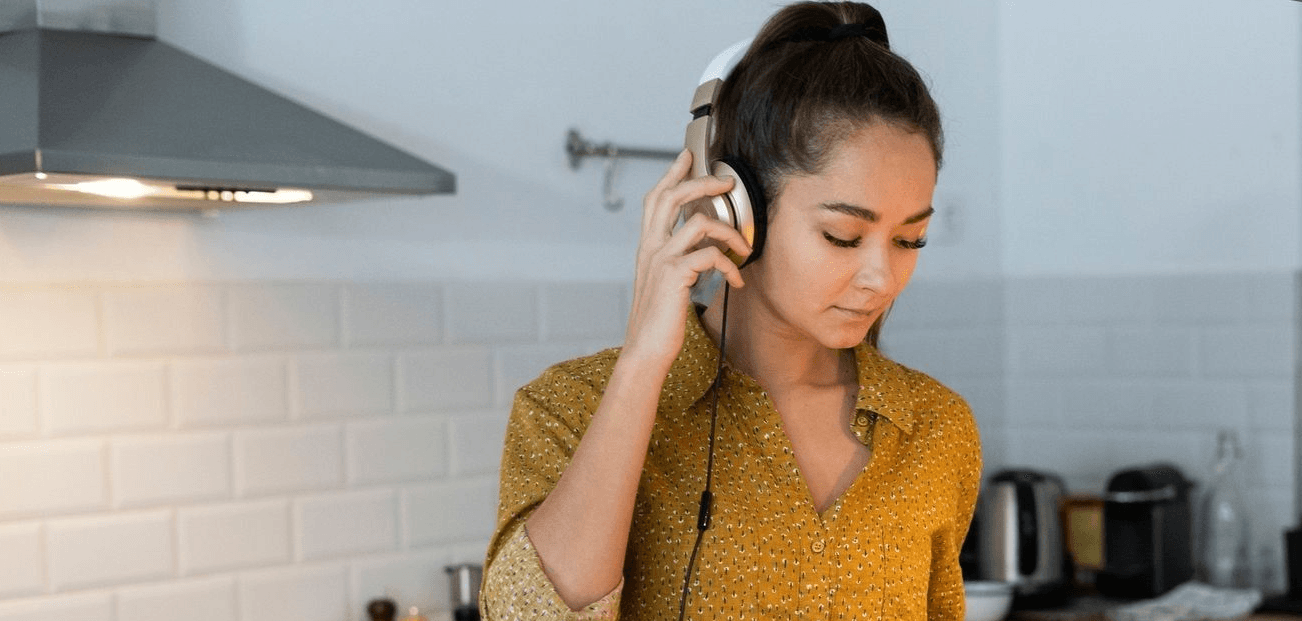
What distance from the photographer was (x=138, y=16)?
6.73 feet

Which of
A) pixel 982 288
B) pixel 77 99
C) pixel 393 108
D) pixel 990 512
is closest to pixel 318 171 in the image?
pixel 77 99

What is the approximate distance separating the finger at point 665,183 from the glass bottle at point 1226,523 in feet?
6.78

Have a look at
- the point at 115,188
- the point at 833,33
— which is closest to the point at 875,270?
the point at 833,33

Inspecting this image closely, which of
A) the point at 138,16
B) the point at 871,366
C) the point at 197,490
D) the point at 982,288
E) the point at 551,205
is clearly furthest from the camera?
the point at 982,288

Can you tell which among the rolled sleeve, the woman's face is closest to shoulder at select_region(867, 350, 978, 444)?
the woman's face

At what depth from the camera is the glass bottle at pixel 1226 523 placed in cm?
298

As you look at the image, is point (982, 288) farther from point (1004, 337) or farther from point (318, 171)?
point (318, 171)

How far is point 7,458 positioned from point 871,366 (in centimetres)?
129

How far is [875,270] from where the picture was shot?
4.24ft

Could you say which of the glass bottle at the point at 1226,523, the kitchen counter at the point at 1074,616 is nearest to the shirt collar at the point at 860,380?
the kitchen counter at the point at 1074,616

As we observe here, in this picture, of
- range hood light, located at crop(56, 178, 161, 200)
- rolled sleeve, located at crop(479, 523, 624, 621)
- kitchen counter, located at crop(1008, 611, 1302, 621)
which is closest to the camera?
rolled sleeve, located at crop(479, 523, 624, 621)

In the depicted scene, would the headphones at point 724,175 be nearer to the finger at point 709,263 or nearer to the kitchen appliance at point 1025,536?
the finger at point 709,263

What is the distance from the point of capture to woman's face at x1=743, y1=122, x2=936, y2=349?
1.30 metres

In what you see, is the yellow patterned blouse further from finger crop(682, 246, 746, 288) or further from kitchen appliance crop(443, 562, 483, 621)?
kitchen appliance crop(443, 562, 483, 621)
